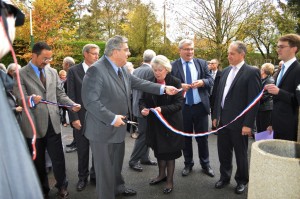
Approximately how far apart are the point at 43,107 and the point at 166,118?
5.59 feet

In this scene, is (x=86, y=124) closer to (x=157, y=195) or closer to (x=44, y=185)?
(x=44, y=185)

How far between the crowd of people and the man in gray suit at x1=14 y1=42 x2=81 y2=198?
1 cm

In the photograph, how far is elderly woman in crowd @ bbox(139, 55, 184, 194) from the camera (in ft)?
13.6

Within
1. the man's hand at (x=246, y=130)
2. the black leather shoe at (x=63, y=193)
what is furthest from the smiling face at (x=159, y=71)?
the black leather shoe at (x=63, y=193)

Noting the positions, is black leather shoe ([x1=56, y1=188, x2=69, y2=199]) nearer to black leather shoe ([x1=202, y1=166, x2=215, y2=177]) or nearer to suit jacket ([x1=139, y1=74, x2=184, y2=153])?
suit jacket ([x1=139, y1=74, x2=184, y2=153])

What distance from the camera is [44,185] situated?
4.09 metres

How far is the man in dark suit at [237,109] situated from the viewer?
4.07m

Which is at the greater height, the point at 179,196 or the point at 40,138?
the point at 40,138

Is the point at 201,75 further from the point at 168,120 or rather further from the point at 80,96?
the point at 80,96

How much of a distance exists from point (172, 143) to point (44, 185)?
190 centimetres

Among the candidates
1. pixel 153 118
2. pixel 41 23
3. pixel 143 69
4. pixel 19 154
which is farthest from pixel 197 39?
pixel 19 154

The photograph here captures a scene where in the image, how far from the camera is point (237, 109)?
13.8 ft

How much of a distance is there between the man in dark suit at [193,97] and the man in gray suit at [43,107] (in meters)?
1.96

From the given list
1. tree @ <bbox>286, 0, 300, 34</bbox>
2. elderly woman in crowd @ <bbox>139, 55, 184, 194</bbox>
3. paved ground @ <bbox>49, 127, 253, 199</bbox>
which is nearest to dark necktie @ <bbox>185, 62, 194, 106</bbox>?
elderly woman in crowd @ <bbox>139, 55, 184, 194</bbox>
